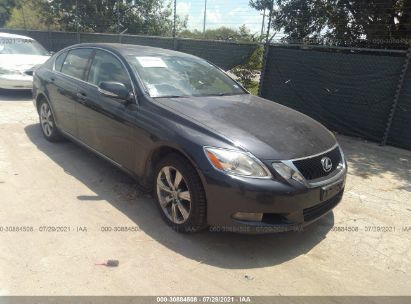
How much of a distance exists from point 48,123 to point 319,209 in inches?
A: 167

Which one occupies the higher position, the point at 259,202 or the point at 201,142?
the point at 201,142

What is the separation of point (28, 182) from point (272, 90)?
5.76 m

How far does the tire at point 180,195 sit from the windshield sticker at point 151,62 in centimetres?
126

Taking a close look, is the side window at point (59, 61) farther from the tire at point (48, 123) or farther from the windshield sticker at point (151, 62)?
the windshield sticker at point (151, 62)

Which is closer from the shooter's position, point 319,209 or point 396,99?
point 319,209

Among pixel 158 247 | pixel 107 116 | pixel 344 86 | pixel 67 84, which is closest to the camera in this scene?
pixel 158 247

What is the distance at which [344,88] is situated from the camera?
7.16m

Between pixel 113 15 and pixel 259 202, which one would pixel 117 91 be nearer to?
pixel 259 202

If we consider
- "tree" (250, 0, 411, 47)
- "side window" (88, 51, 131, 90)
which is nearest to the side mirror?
"side window" (88, 51, 131, 90)

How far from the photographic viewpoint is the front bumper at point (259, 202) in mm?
2854

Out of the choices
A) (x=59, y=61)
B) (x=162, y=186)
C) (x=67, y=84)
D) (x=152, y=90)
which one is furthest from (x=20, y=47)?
(x=162, y=186)

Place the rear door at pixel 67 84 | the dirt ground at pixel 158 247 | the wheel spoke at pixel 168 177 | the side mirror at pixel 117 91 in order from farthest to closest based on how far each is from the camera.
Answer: the rear door at pixel 67 84 < the side mirror at pixel 117 91 < the wheel spoke at pixel 168 177 < the dirt ground at pixel 158 247

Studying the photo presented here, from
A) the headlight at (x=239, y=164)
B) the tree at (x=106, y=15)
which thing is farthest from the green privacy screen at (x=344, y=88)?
the tree at (x=106, y=15)

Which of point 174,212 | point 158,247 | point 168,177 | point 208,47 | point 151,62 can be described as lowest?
point 158,247
